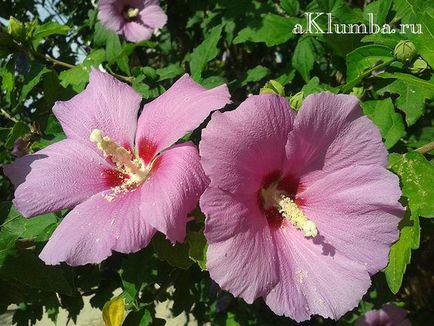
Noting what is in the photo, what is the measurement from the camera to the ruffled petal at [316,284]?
0.73 metres

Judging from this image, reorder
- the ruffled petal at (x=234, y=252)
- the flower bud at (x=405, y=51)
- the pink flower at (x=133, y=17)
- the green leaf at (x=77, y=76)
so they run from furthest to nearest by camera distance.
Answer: the pink flower at (x=133, y=17)
the green leaf at (x=77, y=76)
the flower bud at (x=405, y=51)
the ruffled petal at (x=234, y=252)

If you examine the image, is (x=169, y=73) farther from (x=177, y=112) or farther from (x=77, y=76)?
(x=177, y=112)

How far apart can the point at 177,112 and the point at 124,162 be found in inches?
5.4

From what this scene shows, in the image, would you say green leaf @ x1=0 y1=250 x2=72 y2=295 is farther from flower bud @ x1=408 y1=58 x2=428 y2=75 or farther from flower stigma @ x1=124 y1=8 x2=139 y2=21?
flower stigma @ x1=124 y1=8 x2=139 y2=21

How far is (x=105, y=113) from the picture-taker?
0.94m

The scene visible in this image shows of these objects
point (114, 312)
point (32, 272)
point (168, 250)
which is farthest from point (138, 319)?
point (168, 250)

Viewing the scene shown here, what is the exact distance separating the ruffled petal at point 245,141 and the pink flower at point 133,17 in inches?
64.4

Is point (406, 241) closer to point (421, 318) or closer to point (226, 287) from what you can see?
point (226, 287)

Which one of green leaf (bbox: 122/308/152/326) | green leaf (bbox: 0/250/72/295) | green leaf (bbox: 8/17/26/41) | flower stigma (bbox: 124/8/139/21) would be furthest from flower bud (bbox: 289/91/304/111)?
flower stigma (bbox: 124/8/139/21)

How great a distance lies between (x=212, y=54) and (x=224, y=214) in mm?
838

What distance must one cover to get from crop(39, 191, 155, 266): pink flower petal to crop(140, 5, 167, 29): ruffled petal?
1.74 metres

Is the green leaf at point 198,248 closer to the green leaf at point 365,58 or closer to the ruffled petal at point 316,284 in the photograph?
the ruffled petal at point 316,284

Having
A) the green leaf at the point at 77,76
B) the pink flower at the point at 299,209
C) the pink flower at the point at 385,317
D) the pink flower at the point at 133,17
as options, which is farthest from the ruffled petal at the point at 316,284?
the pink flower at the point at 133,17

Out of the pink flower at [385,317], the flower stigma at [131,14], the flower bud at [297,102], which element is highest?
the flower bud at [297,102]
